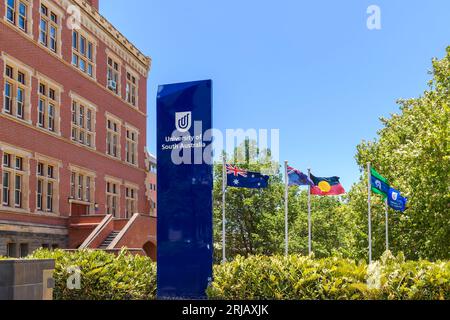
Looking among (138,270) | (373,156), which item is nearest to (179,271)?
(138,270)

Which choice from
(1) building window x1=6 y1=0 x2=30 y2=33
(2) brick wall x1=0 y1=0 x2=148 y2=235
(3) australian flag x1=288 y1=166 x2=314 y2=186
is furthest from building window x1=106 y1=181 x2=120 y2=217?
(3) australian flag x1=288 y1=166 x2=314 y2=186

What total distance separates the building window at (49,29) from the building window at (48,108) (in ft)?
8.44

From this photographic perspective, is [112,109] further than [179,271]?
Yes

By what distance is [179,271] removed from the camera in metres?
13.8

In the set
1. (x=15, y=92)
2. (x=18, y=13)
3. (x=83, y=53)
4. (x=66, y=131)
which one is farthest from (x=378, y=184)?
(x=83, y=53)

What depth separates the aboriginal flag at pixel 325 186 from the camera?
2744 cm

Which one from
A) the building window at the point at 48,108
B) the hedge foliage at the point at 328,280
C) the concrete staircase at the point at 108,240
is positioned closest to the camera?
the hedge foliage at the point at 328,280

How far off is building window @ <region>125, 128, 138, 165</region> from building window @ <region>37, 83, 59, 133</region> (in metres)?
11.1

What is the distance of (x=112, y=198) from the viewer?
42.8 m

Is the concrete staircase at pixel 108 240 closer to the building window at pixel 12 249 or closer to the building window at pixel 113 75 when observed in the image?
the building window at pixel 12 249

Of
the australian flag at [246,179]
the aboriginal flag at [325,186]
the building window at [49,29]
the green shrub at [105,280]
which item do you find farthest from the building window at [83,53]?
the green shrub at [105,280]
